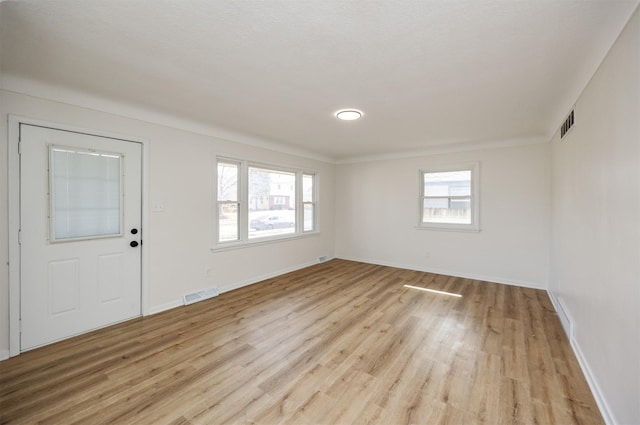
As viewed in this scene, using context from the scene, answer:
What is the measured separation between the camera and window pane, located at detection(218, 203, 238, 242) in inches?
167

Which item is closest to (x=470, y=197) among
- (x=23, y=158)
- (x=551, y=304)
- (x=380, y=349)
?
(x=551, y=304)

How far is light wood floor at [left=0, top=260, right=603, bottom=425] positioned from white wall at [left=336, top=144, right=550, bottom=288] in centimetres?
120

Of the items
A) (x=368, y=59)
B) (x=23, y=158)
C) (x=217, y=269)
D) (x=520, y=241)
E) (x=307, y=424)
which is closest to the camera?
(x=307, y=424)

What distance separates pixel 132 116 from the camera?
3.16m

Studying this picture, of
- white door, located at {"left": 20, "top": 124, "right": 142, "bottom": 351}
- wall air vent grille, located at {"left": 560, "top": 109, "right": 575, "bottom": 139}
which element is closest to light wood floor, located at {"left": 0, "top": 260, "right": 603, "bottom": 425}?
white door, located at {"left": 20, "top": 124, "right": 142, "bottom": 351}

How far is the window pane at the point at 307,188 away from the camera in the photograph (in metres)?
5.88

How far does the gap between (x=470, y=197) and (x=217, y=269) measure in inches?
184

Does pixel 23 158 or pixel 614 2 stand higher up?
pixel 614 2

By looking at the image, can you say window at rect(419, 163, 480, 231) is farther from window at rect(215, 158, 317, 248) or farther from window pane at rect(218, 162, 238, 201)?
window pane at rect(218, 162, 238, 201)

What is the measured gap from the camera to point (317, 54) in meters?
2.01

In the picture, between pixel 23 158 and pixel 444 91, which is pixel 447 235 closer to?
pixel 444 91

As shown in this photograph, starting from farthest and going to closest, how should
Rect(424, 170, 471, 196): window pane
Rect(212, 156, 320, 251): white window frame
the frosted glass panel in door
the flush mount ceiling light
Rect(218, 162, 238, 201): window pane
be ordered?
Rect(424, 170, 471, 196): window pane, Rect(218, 162, 238, 201): window pane, Rect(212, 156, 320, 251): white window frame, the flush mount ceiling light, the frosted glass panel in door

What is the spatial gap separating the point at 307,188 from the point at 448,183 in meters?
2.95

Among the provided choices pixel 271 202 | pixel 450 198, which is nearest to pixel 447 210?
pixel 450 198
